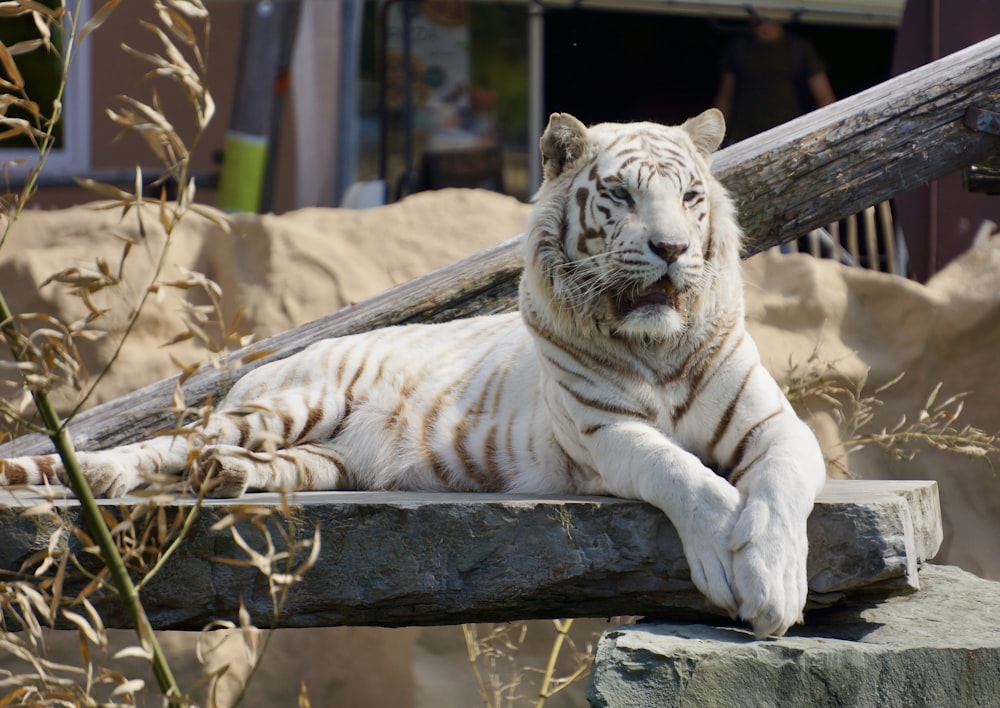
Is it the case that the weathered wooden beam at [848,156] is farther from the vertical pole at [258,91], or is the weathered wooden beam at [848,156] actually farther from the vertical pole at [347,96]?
the vertical pole at [347,96]

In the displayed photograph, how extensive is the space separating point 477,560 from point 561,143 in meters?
1.03

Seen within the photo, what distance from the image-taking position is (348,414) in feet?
10.8

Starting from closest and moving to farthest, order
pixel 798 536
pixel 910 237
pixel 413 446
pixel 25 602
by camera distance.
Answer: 1. pixel 25 602
2. pixel 798 536
3. pixel 413 446
4. pixel 910 237

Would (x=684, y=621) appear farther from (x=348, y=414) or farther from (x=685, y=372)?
(x=348, y=414)

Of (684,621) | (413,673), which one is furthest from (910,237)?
(684,621)

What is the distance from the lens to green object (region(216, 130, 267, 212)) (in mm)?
6078

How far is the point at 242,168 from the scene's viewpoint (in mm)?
6121

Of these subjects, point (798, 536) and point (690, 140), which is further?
point (690, 140)

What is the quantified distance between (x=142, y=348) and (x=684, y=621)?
3.04 meters

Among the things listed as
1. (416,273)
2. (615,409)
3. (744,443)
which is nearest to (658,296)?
(615,409)

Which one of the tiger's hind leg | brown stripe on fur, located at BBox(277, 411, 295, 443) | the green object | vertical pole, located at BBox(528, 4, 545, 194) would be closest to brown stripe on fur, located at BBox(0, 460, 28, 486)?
the tiger's hind leg

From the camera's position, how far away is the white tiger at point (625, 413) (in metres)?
2.35

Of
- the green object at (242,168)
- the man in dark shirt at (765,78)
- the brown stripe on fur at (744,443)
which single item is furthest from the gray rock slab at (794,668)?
the man in dark shirt at (765,78)

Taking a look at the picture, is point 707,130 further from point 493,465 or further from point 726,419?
point 493,465
